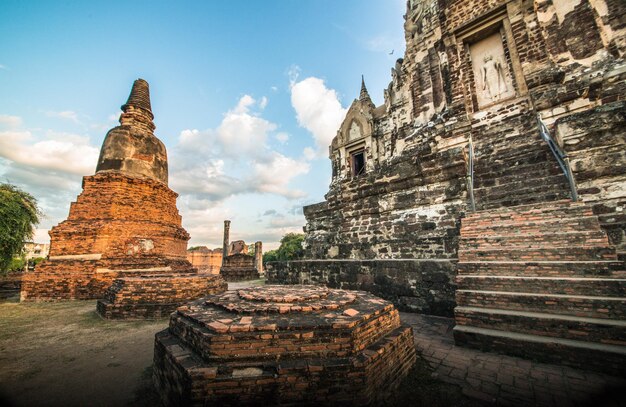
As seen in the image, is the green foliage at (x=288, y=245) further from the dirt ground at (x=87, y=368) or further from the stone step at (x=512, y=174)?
the dirt ground at (x=87, y=368)

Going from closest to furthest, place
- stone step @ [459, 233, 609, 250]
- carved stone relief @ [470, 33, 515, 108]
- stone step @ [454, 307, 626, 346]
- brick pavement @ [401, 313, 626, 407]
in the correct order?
brick pavement @ [401, 313, 626, 407]
stone step @ [454, 307, 626, 346]
stone step @ [459, 233, 609, 250]
carved stone relief @ [470, 33, 515, 108]

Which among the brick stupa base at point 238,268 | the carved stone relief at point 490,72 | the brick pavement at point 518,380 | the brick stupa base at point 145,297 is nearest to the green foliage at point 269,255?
the brick stupa base at point 238,268

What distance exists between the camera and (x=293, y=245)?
115 ft

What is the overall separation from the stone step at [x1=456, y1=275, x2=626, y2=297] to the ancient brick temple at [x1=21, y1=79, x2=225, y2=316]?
5865 millimetres

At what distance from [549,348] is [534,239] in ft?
5.68

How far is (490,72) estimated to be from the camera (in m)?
8.29

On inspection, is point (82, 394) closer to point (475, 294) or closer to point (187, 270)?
point (475, 294)

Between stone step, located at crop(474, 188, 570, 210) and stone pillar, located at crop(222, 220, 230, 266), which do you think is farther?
stone pillar, located at crop(222, 220, 230, 266)

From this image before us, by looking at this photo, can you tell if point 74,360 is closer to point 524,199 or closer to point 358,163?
point 524,199

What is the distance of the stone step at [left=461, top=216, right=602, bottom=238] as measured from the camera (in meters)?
3.78

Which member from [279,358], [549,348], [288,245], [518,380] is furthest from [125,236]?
[288,245]

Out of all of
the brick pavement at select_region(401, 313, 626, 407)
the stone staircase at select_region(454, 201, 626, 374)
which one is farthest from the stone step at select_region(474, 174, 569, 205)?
the brick pavement at select_region(401, 313, 626, 407)

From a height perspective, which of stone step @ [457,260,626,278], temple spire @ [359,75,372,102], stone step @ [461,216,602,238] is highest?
temple spire @ [359,75,372,102]

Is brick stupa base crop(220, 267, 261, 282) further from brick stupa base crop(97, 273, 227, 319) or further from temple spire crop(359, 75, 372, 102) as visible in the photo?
temple spire crop(359, 75, 372, 102)
